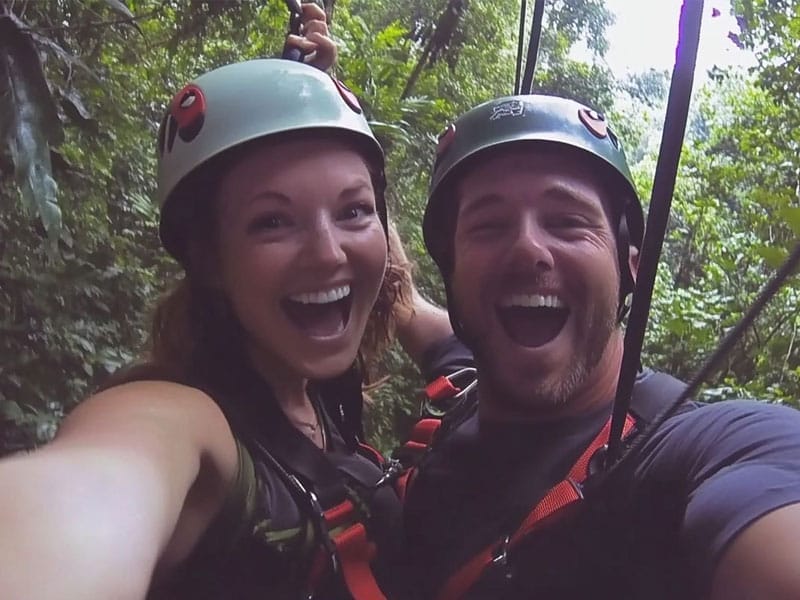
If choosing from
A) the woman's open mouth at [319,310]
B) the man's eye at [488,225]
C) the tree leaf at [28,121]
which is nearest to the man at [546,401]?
the man's eye at [488,225]

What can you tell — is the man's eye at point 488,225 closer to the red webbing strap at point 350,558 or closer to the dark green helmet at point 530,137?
the dark green helmet at point 530,137

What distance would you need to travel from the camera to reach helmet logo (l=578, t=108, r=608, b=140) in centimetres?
158

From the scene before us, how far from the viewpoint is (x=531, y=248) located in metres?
1.43

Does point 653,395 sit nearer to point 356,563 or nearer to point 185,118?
point 356,563

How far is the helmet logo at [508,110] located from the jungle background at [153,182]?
1.68ft

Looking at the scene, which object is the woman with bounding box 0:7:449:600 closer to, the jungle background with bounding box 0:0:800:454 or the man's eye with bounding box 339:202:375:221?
the man's eye with bounding box 339:202:375:221

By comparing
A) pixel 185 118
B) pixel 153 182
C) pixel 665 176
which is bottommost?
pixel 153 182

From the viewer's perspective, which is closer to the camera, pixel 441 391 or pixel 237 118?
pixel 237 118

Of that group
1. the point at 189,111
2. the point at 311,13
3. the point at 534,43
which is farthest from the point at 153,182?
the point at 534,43

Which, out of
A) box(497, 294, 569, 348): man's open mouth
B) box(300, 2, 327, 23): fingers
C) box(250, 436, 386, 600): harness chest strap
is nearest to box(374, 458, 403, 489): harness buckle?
box(250, 436, 386, 600): harness chest strap

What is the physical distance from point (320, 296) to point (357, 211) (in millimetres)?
184

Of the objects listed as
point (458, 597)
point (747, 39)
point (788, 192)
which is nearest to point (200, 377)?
point (458, 597)

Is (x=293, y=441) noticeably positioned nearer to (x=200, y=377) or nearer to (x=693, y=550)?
(x=200, y=377)

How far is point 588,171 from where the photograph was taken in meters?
→ 1.54
